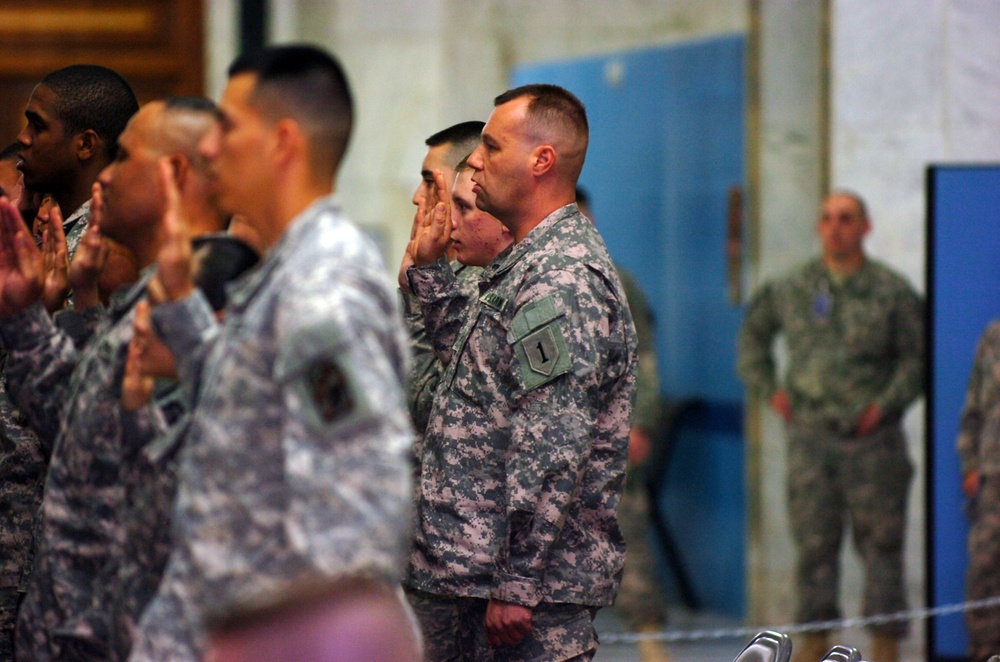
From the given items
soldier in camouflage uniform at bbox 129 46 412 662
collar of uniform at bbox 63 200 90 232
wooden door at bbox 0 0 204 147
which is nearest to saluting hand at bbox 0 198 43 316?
collar of uniform at bbox 63 200 90 232

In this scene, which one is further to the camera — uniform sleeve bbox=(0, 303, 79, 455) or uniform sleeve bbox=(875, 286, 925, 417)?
uniform sleeve bbox=(875, 286, 925, 417)

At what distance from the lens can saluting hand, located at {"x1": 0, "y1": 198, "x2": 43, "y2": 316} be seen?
98.7 inches

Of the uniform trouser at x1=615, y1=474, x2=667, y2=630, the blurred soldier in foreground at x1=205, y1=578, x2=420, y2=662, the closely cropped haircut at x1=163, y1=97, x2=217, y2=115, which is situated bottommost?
the uniform trouser at x1=615, y1=474, x2=667, y2=630

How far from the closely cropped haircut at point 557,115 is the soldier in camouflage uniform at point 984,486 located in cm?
230

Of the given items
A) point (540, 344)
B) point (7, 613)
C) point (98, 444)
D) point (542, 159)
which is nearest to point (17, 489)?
point (7, 613)

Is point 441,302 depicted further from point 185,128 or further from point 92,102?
point 185,128

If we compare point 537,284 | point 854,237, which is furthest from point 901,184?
point 537,284

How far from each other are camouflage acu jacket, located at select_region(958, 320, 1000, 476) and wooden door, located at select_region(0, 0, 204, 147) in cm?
365

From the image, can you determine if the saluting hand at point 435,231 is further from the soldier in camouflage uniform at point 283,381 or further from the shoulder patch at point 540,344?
the soldier in camouflage uniform at point 283,381

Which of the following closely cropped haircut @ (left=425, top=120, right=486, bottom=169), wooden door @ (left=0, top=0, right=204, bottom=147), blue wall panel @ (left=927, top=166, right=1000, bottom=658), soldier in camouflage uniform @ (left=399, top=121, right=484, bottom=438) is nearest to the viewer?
soldier in camouflage uniform @ (left=399, top=121, right=484, bottom=438)

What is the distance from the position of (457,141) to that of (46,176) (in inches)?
39.6

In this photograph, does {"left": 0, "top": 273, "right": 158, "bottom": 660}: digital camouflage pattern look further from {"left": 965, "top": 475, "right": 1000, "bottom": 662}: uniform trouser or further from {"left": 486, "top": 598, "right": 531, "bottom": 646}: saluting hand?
{"left": 965, "top": 475, "right": 1000, "bottom": 662}: uniform trouser

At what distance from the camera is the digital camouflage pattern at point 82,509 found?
7.39 ft

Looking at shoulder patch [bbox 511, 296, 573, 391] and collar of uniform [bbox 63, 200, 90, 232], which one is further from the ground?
collar of uniform [bbox 63, 200, 90, 232]
